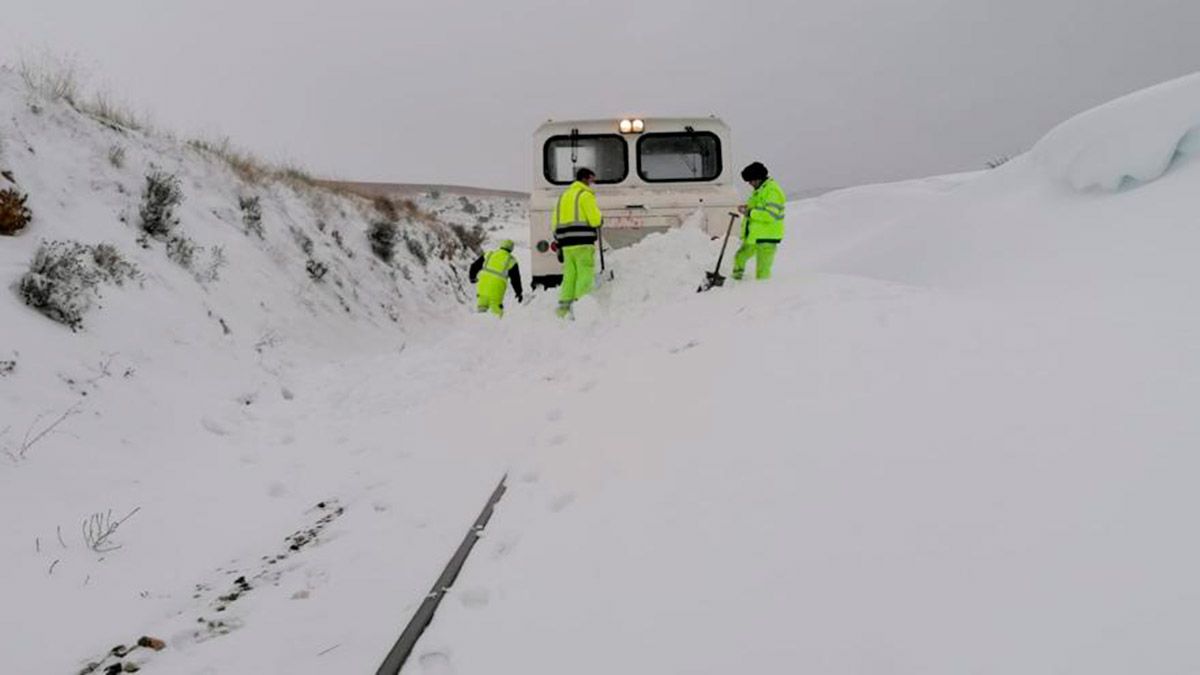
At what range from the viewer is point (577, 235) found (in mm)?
7418

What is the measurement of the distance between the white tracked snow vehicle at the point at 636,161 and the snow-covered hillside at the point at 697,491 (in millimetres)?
2484

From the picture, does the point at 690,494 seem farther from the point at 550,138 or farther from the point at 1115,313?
the point at 550,138

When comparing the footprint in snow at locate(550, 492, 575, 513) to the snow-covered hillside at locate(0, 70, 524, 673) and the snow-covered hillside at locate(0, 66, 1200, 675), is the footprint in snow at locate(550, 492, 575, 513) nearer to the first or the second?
the snow-covered hillside at locate(0, 66, 1200, 675)

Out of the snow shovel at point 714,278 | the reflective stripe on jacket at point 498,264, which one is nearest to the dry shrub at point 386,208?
the reflective stripe on jacket at point 498,264

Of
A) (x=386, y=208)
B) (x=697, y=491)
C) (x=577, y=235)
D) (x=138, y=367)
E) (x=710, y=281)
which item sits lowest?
(x=697, y=491)

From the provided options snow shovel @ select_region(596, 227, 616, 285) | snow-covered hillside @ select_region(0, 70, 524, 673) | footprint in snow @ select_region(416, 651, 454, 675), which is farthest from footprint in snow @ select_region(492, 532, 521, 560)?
snow shovel @ select_region(596, 227, 616, 285)

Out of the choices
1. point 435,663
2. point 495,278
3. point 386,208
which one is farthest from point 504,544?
point 386,208

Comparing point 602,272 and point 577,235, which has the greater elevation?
point 577,235

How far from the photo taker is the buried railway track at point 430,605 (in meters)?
2.38

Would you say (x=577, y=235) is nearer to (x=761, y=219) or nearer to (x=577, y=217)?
(x=577, y=217)

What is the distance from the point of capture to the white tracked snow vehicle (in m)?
8.53

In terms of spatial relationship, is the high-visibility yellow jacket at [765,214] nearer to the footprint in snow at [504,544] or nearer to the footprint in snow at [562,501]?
the footprint in snow at [562,501]

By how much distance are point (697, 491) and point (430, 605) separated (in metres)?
1.26

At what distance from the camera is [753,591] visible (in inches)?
92.2
